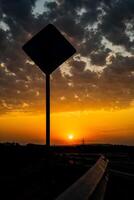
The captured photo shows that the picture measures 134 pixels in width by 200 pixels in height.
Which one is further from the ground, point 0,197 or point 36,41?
point 36,41

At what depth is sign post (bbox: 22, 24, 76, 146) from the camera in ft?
25.6

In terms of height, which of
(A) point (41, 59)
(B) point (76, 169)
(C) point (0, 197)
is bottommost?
(C) point (0, 197)

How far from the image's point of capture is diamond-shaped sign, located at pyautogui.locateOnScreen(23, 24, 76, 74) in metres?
7.81

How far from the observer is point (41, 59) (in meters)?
7.89

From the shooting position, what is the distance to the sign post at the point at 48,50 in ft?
25.6

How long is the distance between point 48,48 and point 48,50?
34mm

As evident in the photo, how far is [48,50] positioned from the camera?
7812 mm

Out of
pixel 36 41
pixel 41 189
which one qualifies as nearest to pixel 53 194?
pixel 41 189

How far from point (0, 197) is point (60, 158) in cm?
1073

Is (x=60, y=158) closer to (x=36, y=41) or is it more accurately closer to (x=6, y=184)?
(x=6, y=184)

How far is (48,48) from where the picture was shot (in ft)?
25.6

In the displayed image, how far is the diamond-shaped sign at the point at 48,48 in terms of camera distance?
7.81m

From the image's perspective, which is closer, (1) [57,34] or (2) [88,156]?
(1) [57,34]

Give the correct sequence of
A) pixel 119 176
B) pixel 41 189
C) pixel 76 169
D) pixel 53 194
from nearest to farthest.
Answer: pixel 53 194, pixel 41 189, pixel 119 176, pixel 76 169
